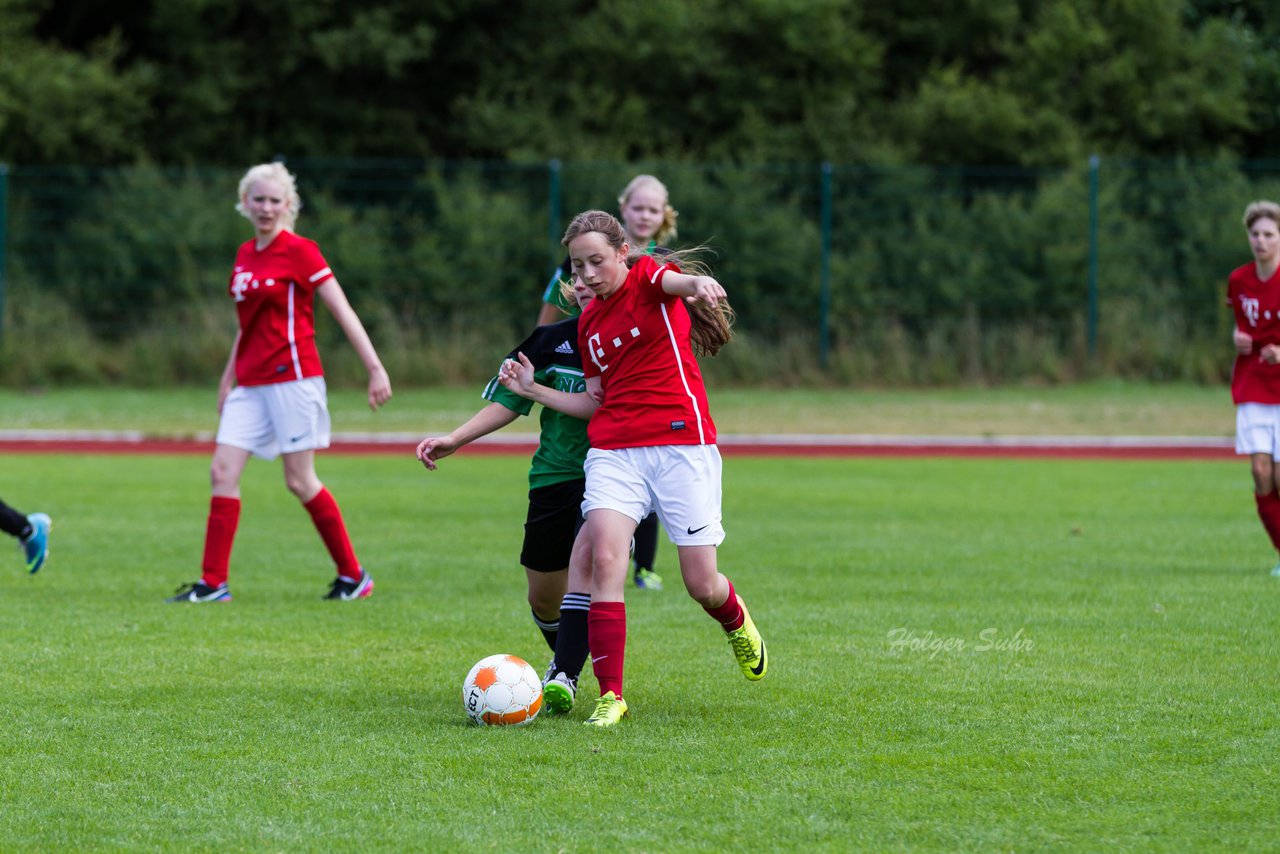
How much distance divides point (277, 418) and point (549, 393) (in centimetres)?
297

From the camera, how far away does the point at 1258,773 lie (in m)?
4.87

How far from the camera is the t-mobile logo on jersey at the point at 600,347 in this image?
225 inches

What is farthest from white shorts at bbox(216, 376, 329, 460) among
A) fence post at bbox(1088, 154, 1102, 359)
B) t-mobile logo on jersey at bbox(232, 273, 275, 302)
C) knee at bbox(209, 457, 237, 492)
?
fence post at bbox(1088, 154, 1102, 359)

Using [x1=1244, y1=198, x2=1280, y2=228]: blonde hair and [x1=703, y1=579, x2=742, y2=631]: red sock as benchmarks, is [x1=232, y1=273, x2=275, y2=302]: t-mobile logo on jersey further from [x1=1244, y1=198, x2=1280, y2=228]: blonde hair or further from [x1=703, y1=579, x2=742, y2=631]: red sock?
[x1=1244, y1=198, x2=1280, y2=228]: blonde hair

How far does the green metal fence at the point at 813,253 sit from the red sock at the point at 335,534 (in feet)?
50.5

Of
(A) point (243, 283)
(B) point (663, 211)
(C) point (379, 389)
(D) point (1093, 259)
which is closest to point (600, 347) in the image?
(C) point (379, 389)

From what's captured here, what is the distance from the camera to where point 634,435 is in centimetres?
565

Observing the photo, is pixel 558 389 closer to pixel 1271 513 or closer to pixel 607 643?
pixel 607 643

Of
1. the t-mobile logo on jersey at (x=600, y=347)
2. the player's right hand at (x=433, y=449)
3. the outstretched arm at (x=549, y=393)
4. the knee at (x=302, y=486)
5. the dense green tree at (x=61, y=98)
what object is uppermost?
the dense green tree at (x=61, y=98)

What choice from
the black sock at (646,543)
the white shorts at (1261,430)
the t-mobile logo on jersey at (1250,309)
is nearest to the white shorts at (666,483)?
the black sock at (646,543)

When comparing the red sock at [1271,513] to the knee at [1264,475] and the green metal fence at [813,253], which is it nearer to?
the knee at [1264,475]

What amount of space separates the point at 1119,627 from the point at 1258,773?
8.16 feet

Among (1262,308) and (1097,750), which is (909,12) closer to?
(1262,308)

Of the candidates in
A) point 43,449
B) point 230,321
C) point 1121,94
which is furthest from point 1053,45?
point 43,449
